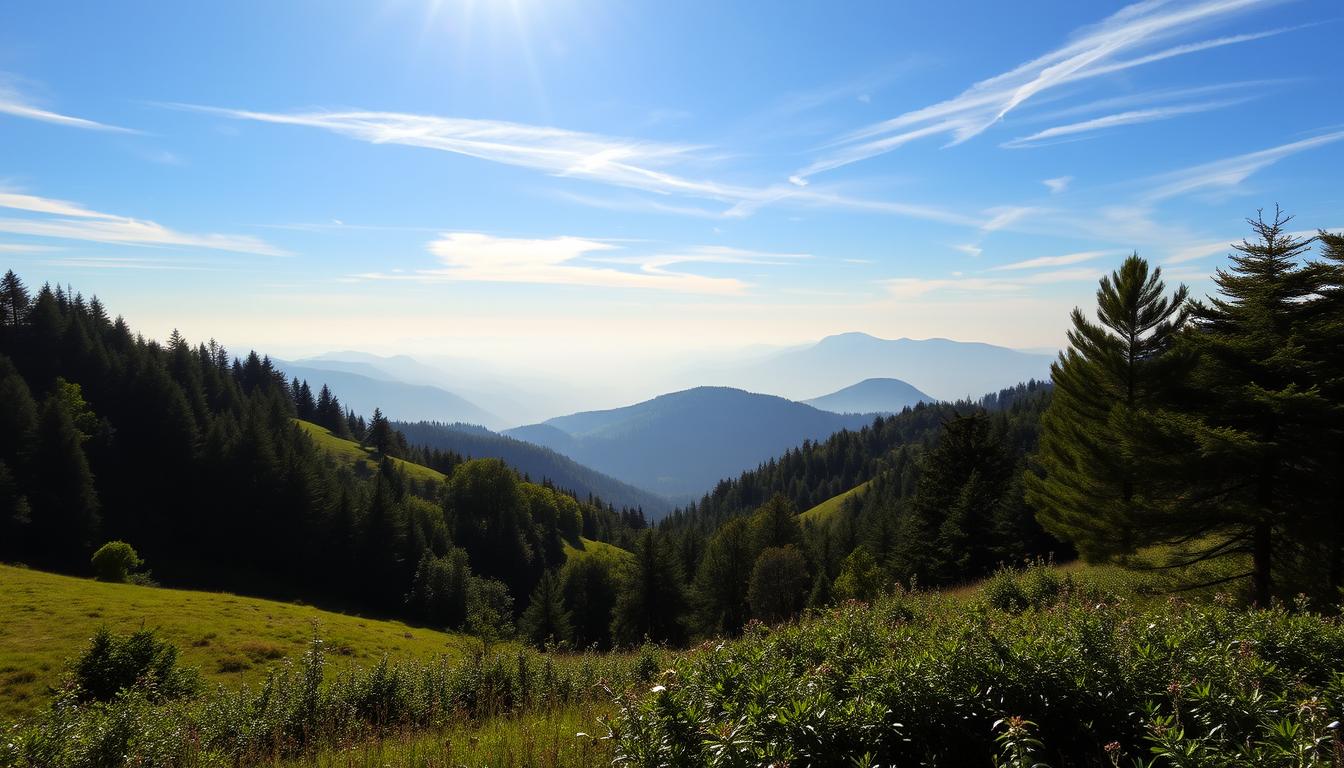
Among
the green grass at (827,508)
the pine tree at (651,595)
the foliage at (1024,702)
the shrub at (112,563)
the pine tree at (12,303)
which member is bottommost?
the green grass at (827,508)

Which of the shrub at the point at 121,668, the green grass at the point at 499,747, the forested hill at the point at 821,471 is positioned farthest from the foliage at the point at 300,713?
the forested hill at the point at 821,471

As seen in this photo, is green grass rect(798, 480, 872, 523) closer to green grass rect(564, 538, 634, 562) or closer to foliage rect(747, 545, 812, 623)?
green grass rect(564, 538, 634, 562)

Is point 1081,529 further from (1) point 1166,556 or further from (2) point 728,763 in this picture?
(2) point 728,763

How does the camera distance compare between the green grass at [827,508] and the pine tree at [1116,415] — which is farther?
the green grass at [827,508]

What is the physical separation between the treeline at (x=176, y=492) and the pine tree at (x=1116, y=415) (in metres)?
47.3

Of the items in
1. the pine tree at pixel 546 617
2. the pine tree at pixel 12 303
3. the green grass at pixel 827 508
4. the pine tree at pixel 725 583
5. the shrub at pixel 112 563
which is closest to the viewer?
the shrub at pixel 112 563

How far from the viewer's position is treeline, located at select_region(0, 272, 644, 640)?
169 feet

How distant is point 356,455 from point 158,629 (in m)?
98.1

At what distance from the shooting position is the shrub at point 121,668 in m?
15.7

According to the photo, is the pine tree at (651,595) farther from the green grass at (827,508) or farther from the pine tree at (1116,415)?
the green grass at (827,508)

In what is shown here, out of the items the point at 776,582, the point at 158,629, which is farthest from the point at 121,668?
the point at 776,582

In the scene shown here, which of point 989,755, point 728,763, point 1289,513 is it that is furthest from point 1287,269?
point 728,763

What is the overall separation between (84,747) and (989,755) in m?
10.2

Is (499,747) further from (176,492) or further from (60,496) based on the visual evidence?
(176,492)
